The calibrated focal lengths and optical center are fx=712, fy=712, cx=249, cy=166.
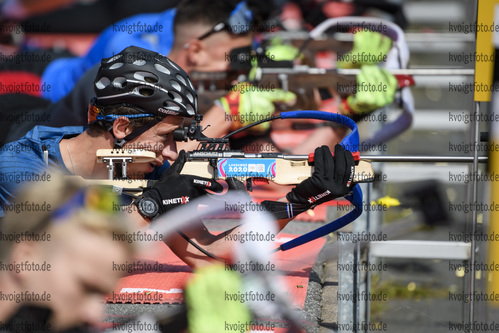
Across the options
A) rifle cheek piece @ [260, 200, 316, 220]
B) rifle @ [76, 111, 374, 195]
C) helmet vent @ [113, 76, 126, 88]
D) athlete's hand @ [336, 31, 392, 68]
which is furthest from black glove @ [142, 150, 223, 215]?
athlete's hand @ [336, 31, 392, 68]

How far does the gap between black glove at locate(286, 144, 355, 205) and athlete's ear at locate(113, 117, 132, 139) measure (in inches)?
38.0

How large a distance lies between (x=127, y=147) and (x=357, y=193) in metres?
1.14

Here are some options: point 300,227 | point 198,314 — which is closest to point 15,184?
point 198,314

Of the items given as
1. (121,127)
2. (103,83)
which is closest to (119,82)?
(103,83)

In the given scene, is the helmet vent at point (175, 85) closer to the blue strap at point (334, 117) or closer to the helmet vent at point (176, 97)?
the helmet vent at point (176, 97)

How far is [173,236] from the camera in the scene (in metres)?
3.71

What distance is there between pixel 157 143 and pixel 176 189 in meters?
0.43

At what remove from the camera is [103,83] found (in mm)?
3512

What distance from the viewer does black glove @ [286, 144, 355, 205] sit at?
3059 millimetres

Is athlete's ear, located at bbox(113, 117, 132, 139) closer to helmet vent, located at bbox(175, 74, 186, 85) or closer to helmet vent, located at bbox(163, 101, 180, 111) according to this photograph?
helmet vent, located at bbox(163, 101, 180, 111)

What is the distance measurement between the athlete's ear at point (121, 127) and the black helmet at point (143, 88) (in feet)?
0.27

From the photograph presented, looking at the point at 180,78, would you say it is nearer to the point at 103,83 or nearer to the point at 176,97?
the point at 176,97

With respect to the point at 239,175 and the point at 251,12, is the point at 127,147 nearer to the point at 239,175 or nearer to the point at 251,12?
the point at 239,175

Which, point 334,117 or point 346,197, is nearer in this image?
point 346,197
